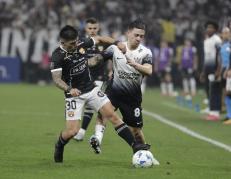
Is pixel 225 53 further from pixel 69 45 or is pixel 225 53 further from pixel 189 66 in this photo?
pixel 189 66

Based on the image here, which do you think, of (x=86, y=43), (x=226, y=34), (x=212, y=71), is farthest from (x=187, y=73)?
(x=86, y=43)

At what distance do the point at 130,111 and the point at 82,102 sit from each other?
0.95 m

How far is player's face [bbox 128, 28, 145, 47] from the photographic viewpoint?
1185cm

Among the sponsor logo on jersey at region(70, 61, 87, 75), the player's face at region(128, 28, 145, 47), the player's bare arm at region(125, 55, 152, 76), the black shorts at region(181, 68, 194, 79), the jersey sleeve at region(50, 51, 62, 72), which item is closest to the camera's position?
the player's bare arm at region(125, 55, 152, 76)

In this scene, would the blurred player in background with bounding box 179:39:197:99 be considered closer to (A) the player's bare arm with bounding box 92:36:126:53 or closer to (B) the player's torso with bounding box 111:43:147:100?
(B) the player's torso with bounding box 111:43:147:100

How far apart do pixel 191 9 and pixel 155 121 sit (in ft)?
68.4

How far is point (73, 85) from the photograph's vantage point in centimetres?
1206

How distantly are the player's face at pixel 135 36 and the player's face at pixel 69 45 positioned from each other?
868 millimetres

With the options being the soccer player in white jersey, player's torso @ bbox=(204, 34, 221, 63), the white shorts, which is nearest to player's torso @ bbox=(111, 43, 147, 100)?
the soccer player in white jersey

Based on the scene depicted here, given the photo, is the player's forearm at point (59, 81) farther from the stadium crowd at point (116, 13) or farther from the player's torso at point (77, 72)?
the stadium crowd at point (116, 13)

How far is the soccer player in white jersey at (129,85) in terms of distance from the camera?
12086mm

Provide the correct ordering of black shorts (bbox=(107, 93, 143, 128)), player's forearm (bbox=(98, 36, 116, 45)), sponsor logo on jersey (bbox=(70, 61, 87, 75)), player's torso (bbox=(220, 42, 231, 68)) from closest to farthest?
sponsor logo on jersey (bbox=(70, 61, 87, 75)) < player's forearm (bbox=(98, 36, 116, 45)) < black shorts (bbox=(107, 93, 143, 128)) < player's torso (bbox=(220, 42, 231, 68))

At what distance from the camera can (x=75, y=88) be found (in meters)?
12.0

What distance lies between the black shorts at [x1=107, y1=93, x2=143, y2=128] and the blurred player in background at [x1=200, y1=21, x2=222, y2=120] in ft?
28.5
